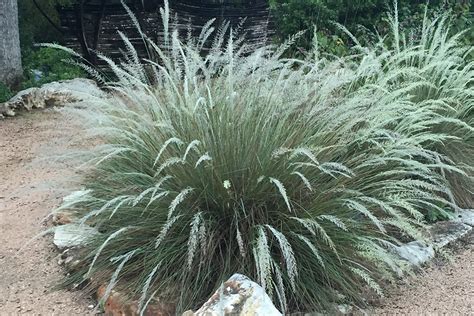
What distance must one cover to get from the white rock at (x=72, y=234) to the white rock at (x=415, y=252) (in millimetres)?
1626

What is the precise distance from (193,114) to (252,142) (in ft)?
1.09

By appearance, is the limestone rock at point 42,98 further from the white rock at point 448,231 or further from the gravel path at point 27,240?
the white rock at point 448,231

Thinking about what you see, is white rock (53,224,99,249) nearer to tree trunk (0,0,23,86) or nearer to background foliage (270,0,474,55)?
tree trunk (0,0,23,86)

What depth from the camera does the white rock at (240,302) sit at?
7.32 feet

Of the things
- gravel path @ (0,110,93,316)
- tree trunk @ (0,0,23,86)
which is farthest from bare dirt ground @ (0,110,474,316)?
tree trunk @ (0,0,23,86)

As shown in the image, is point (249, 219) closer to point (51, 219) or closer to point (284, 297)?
point (284, 297)

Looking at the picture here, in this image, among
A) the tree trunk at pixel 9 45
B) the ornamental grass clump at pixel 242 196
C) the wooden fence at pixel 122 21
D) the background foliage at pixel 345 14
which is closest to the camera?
the ornamental grass clump at pixel 242 196

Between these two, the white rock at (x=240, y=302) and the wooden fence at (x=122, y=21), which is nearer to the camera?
the white rock at (x=240, y=302)

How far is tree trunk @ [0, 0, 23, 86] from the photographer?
21.9ft

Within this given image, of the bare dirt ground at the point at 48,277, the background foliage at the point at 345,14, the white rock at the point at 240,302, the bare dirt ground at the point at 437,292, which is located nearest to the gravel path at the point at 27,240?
the bare dirt ground at the point at 48,277

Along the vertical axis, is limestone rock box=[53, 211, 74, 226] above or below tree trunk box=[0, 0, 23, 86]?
below

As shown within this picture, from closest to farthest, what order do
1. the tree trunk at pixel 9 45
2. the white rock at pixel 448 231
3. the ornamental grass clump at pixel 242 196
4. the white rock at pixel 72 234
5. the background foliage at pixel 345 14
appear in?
the ornamental grass clump at pixel 242 196
the white rock at pixel 72 234
the white rock at pixel 448 231
the tree trunk at pixel 9 45
the background foliage at pixel 345 14

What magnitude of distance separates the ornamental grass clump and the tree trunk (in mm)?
4031

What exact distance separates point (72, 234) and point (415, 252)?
6.18 ft
